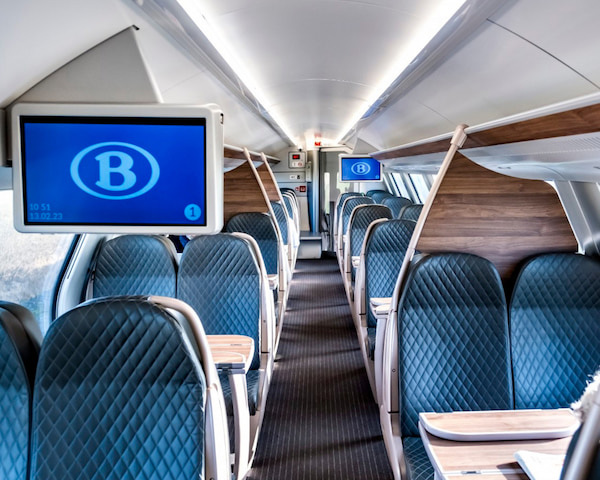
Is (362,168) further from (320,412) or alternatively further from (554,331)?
(554,331)

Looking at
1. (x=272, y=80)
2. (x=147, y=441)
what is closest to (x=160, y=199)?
(x=147, y=441)

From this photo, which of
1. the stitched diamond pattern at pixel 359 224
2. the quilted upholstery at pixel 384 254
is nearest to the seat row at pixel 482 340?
the quilted upholstery at pixel 384 254

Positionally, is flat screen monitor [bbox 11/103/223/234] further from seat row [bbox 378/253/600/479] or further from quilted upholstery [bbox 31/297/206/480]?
seat row [bbox 378/253/600/479]

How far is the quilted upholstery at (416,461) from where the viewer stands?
8.16 ft

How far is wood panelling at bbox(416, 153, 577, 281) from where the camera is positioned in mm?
2912

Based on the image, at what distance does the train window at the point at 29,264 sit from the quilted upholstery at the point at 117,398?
1.59 metres

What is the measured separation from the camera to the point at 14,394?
6.23ft

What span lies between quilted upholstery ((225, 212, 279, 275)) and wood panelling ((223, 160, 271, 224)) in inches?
15.9

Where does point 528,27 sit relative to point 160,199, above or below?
above

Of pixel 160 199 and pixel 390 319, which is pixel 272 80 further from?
pixel 160 199

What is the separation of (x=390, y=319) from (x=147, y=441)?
1364mm

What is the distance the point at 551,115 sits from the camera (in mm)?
1769

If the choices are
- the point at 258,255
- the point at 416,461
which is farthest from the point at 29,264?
the point at 416,461

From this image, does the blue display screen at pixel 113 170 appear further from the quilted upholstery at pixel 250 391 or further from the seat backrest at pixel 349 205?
the seat backrest at pixel 349 205
